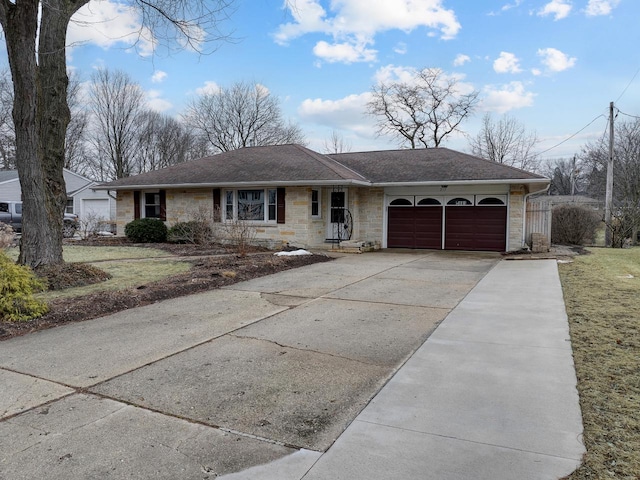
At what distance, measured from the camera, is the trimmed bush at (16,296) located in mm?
5812

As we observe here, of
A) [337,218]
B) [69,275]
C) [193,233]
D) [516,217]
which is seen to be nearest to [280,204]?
[337,218]

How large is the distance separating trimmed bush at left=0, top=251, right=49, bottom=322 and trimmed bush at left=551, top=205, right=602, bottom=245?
2058cm

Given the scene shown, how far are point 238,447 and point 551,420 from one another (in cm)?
222

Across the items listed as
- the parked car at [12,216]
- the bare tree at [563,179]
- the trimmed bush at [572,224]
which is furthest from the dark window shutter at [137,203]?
the bare tree at [563,179]

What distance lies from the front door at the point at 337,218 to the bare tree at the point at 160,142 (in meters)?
31.6

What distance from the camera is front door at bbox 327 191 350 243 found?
54.9ft

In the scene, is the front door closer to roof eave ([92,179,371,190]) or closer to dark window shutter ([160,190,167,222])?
roof eave ([92,179,371,190])

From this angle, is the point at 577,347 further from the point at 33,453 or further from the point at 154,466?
the point at 33,453

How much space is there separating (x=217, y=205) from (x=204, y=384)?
45.6ft

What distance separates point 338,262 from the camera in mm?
Result: 12602

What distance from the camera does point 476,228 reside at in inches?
624

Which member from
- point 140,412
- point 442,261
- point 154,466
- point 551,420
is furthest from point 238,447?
point 442,261

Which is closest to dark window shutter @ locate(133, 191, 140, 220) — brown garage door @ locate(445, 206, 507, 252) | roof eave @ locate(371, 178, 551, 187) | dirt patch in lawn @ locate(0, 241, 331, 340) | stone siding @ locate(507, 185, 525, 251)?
dirt patch in lawn @ locate(0, 241, 331, 340)

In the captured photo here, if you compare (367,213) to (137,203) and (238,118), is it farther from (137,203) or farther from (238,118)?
(238,118)
